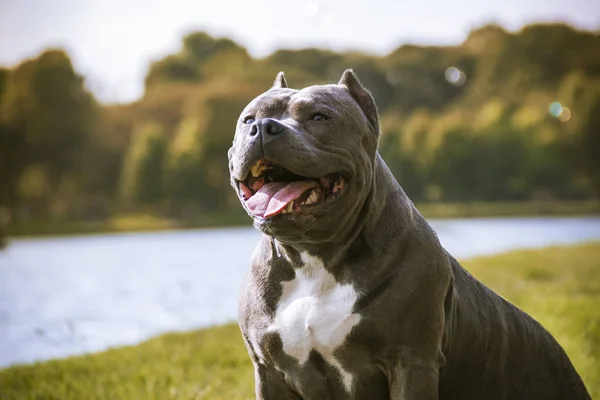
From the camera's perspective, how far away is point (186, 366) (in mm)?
4699

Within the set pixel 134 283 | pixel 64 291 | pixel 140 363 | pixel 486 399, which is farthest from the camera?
pixel 134 283

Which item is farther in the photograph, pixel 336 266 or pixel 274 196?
pixel 336 266

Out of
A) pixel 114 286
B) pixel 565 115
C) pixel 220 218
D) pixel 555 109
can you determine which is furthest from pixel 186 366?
pixel 565 115

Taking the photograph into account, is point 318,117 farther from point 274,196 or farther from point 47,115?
point 47,115

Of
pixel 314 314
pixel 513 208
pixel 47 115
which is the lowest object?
pixel 513 208

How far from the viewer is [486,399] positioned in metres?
2.72

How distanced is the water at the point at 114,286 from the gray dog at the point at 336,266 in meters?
2.21

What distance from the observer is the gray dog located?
227 cm

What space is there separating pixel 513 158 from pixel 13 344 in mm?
12521

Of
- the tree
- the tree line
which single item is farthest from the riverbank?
the tree

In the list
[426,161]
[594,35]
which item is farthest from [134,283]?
[594,35]

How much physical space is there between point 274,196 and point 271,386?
2.49 feet

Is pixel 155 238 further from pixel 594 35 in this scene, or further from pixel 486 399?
pixel 594 35

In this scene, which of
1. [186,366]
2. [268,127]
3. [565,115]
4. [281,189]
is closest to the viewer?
[268,127]
